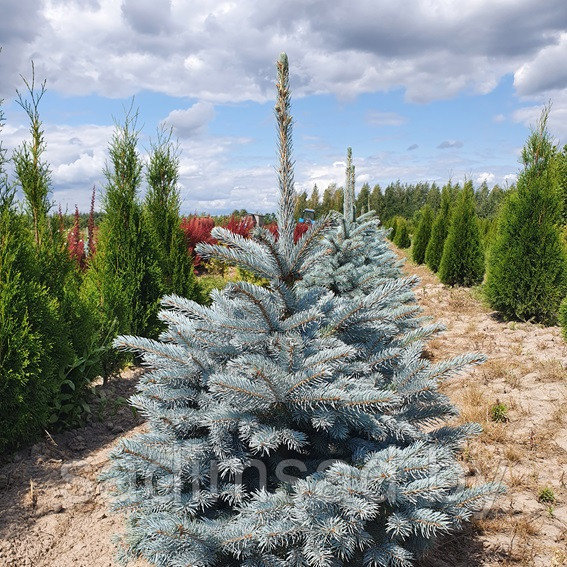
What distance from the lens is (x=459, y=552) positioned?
2.86 m

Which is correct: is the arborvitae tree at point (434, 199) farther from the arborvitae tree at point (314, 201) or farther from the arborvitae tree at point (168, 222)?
the arborvitae tree at point (168, 222)

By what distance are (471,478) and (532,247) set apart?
614 centimetres

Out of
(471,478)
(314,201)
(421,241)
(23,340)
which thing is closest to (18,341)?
(23,340)

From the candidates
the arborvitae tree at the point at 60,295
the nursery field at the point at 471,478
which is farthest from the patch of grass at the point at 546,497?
the arborvitae tree at the point at 60,295

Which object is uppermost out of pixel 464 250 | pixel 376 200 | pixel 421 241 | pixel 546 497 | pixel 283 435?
pixel 376 200

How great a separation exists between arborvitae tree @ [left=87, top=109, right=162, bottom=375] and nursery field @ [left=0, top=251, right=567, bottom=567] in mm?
757

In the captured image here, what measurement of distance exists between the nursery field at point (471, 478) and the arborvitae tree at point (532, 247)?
2.60 m

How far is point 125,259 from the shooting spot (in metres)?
5.66

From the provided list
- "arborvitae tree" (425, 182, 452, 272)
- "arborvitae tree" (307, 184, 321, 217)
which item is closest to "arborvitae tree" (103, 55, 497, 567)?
"arborvitae tree" (425, 182, 452, 272)

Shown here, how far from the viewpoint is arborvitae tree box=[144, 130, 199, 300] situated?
6.62 meters

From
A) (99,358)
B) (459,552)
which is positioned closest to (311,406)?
(459,552)

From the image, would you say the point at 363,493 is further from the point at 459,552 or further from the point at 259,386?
the point at 459,552

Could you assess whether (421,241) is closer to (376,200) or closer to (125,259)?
(125,259)

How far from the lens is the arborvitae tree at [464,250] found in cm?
1259
